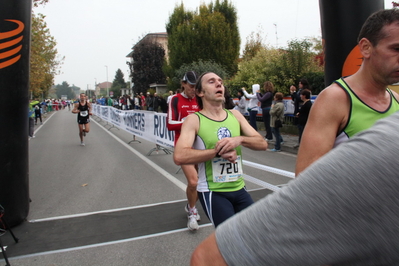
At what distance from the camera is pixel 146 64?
4944cm

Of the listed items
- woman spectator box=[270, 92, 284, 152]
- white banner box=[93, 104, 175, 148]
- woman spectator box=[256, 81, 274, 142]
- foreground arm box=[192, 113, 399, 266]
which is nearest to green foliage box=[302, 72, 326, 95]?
woman spectator box=[256, 81, 274, 142]

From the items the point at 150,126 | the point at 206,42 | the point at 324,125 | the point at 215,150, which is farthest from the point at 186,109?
the point at 206,42

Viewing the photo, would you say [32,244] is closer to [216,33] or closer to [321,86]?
[321,86]

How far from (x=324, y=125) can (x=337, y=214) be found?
86 centimetres

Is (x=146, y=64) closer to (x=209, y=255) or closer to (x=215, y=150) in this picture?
(x=215, y=150)

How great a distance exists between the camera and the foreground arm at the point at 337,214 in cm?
72

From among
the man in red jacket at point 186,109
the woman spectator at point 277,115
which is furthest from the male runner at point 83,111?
the man in red jacket at point 186,109

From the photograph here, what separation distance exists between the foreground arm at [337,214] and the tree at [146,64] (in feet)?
163

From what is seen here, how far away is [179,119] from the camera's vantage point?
4805 mm

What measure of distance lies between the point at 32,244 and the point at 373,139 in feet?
14.5

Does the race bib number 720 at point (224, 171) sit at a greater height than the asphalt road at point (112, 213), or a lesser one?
greater

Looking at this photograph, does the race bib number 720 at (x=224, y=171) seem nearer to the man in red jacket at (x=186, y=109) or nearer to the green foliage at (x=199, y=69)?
the man in red jacket at (x=186, y=109)

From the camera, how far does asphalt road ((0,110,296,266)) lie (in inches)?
151

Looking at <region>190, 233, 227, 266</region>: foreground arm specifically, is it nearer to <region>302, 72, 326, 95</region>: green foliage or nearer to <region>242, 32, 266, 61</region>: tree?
<region>302, 72, 326, 95</region>: green foliage
